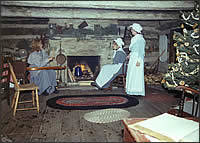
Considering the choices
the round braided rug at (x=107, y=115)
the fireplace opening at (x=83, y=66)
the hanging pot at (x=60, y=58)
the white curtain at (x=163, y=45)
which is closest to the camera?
the round braided rug at (x=107, y=115)

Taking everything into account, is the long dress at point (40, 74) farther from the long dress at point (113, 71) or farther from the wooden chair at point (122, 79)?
the wooden chair at point (122, 79)

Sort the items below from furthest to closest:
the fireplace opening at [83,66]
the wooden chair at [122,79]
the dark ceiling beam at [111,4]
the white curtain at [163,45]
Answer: the white curtain at [163,45] → the fireplace opening at [83,66] → the wooden chair at [122,79] → the dark ceiling beam at [111,4]

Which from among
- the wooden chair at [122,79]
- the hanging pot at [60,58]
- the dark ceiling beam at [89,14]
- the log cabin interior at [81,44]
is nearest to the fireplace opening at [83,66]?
the log cabin interior at [81,44]

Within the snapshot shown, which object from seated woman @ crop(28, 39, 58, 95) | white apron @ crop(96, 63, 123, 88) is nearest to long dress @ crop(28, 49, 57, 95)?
seated woman @ crop(28, 39, 58, 95)

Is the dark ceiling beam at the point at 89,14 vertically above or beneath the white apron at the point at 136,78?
above

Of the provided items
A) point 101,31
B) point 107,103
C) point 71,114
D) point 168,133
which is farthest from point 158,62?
point 168,133

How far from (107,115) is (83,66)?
14.8ft

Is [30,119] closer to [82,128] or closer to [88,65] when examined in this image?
[82,128]

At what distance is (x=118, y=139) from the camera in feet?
8.46

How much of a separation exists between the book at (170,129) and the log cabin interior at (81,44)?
1082 mm

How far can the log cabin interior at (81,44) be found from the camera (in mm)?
3513

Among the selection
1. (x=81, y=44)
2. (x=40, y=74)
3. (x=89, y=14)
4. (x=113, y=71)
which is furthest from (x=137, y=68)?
(x=81, y=44)

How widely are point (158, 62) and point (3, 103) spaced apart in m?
6.03

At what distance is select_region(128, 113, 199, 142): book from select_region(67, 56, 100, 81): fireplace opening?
570 centimetres
